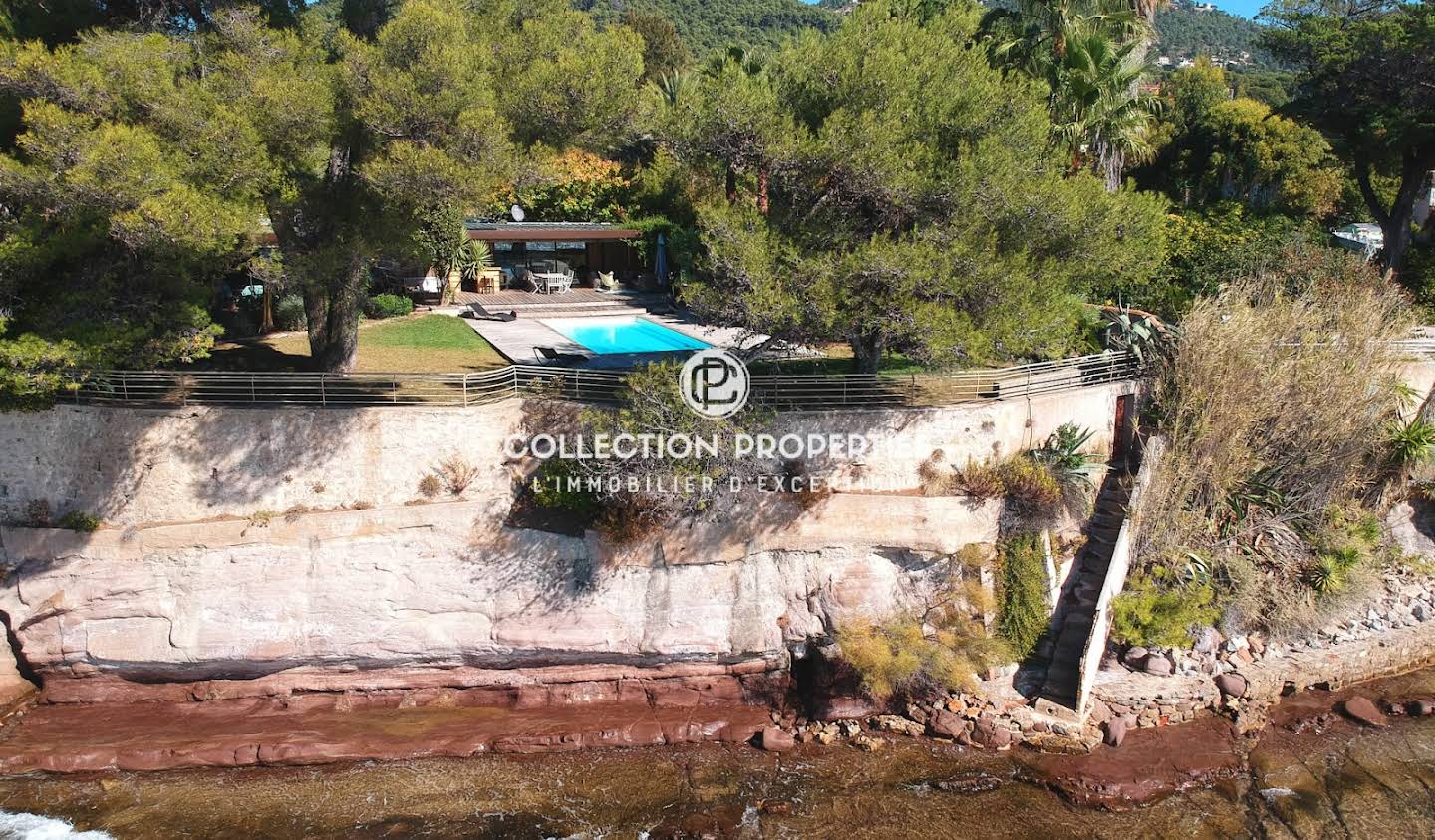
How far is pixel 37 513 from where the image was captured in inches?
587

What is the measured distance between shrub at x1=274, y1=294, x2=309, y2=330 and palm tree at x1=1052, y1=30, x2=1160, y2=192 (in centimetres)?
1744

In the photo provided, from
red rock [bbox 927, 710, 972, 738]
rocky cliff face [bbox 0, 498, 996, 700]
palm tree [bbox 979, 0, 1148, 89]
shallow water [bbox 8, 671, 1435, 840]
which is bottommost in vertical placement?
shallow water [bbox 8, 671, 1435, 840]

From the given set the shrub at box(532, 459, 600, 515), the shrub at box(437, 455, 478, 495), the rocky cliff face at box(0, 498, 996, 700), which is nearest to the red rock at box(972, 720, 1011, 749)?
the rocky cliff face at box(0, 498, 996, 700)

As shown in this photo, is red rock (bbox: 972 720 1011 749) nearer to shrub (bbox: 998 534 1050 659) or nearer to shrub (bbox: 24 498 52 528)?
shrub (bbox: 998 534 1050 659)

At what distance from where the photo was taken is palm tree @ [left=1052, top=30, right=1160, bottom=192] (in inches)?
725

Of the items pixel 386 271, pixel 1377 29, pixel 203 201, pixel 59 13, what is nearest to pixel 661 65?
pixel 386 271

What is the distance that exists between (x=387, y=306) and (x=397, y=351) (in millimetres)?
4076

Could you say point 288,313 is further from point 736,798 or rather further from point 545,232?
point 736,798

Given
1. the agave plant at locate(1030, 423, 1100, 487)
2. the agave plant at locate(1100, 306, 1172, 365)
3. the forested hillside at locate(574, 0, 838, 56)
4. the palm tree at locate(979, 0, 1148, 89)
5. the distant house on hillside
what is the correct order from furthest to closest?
the forested hillside at locate(574, 0, 838, 56), the distant house on hillside, the palm tree at locate(979, 0, 1148, 89), the agave plant at locate(1100, 306, 1172, 365), the agave plant at locate(1030, 423, 1100, 487)

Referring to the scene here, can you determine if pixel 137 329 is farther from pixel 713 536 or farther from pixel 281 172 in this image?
pixel 713 536

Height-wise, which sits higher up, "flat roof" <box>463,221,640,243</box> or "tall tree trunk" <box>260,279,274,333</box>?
"flat roof" <box>463,221,640,243</box>

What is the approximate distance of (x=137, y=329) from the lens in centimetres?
1370

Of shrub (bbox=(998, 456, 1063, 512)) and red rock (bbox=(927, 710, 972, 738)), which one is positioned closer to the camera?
red rock (bbox=(927, 710, 972, 738))

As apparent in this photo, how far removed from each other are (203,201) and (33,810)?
→ 351 inches
